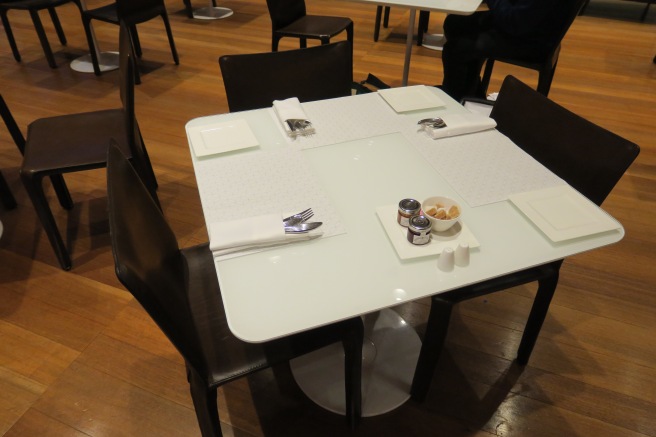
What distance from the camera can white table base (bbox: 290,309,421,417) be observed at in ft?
4.62

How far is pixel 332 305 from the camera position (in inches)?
31.4

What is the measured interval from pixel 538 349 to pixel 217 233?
1260 mm

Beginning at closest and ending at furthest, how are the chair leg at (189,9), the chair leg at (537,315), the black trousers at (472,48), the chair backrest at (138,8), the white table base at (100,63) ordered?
the chair leg at (537,315), the black trousers at (472,48), the chair backrest at (138,8), the white table base at (100,63), the chair leg at (189,9)

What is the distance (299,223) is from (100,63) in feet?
11.5

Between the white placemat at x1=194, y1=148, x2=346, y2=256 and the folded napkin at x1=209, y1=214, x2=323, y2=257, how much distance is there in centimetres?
5

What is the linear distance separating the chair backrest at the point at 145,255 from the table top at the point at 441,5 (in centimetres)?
170

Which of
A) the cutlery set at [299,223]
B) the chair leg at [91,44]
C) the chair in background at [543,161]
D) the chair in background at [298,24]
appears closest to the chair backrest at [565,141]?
the chair in background at [543,161]

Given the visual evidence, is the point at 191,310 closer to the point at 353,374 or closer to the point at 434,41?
the point at 353,374

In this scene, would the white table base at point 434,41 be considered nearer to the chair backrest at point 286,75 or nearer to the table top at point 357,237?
the chair backrest at point 286,75

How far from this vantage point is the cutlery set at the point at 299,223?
93 centimetres

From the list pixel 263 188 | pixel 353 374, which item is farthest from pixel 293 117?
pixel 353 374

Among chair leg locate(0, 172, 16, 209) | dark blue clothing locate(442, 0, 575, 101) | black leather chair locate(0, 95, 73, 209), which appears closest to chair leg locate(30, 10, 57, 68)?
black leather chair locate(0, 95, 73, 209)

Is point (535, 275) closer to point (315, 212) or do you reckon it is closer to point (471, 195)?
point (471, 195)

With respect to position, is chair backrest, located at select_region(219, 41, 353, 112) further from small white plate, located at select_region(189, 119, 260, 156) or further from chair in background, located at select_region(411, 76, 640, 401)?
chair in background, located at select_region(411, 76, 640, 401)
